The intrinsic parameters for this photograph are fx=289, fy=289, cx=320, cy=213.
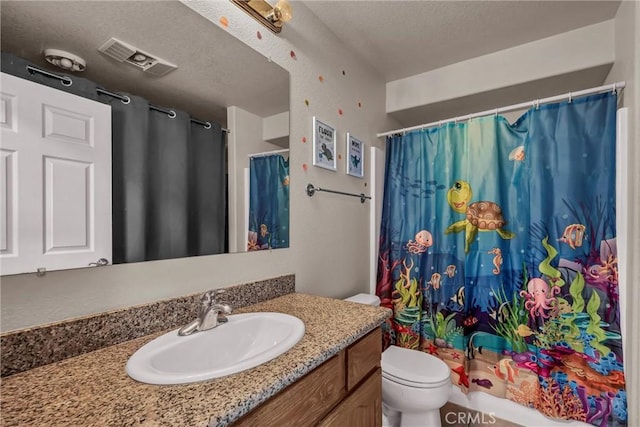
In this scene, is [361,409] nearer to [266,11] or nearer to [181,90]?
[181,90]

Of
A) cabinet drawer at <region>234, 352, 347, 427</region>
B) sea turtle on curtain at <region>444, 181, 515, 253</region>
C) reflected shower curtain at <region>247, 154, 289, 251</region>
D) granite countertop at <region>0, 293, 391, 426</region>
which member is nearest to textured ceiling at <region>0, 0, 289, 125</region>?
reflected shower curtain at <region>247, 154, 289, 251</region>

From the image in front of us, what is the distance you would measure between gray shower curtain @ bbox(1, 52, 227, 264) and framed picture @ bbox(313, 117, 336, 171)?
59 centimetres

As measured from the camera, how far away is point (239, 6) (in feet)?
4.01

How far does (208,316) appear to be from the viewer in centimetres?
94

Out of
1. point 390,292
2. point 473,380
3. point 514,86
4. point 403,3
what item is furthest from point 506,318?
point 403,3

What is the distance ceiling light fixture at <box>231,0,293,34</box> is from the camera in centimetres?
124

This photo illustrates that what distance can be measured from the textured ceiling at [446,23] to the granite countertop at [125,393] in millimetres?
1746

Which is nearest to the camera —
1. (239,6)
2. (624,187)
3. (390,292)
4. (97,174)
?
(97,174)

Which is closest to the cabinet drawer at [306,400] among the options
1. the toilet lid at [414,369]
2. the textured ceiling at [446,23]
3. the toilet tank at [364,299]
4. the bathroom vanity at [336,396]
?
the bathroom vanity at [336,396]

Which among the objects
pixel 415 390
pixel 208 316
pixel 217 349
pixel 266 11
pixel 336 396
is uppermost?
pixel 266 11

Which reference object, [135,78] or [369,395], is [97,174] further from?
[369,395]

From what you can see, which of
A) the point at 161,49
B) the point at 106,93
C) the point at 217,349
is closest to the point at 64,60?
the point at 106,93

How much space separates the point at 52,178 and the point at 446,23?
6.64 ft

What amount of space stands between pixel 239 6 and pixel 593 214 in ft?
6.68
